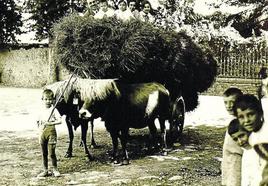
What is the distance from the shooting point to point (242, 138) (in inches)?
125

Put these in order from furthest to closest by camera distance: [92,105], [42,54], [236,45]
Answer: [42,54]
[236,45]
[92,105]

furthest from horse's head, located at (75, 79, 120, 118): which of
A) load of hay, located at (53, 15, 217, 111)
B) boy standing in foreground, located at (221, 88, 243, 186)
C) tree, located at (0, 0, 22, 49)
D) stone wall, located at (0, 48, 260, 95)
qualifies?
tree, located at (0, 0, 22, 49)

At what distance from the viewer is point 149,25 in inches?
351

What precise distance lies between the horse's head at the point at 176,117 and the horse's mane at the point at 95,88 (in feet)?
7.17

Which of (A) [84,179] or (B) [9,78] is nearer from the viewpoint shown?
(A) [84,179]

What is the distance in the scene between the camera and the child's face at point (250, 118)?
307cm

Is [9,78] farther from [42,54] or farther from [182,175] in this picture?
[182,175]

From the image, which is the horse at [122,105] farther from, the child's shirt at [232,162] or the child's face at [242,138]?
the child's face at [242,138]

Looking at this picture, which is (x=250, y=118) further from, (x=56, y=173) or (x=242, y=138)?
(x=56, y=173)

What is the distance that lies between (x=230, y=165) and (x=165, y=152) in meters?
5.59

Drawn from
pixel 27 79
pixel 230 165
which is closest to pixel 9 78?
pixel 27 79

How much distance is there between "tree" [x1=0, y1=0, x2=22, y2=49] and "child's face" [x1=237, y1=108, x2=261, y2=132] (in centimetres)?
2816

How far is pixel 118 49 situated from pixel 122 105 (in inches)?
37.8

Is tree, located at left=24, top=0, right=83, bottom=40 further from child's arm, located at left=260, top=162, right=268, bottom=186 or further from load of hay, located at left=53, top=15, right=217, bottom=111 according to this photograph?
child's arm, located at left=260, top=162, right=268, bottom=186
